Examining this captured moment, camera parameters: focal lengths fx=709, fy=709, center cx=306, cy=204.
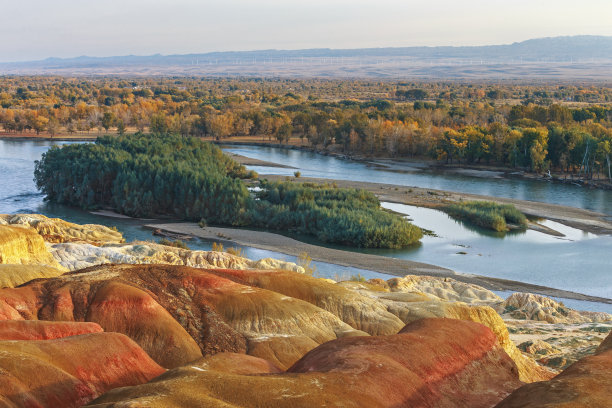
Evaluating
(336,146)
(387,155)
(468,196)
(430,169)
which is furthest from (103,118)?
(468,196)

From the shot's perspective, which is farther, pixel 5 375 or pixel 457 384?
pixel 457 384

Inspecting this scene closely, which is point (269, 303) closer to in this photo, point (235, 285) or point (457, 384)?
point (235, 285)

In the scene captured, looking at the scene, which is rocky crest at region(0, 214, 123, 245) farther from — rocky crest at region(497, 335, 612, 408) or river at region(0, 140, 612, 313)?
rocky crest at region(497, 335, 612, 408)

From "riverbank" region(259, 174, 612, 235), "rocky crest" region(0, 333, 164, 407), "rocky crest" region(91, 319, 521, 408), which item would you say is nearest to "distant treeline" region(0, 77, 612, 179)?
"riverbank" region(259, 174, 612, 235)

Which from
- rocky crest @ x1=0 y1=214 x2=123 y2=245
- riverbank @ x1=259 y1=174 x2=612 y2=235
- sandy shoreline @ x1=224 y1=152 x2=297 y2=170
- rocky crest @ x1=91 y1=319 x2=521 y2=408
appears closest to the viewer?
rocky crest @ x1=91 y1=319 x2=521 y2=408

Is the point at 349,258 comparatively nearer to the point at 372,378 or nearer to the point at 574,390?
the point at 372,378

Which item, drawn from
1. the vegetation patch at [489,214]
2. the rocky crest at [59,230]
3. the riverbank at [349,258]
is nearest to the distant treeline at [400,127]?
the vegetation patch at [489,214]

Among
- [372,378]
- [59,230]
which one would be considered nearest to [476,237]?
[59,230]
